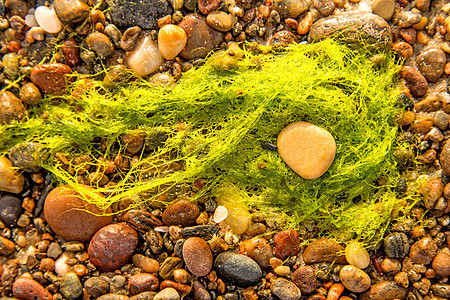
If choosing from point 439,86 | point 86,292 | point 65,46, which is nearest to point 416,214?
point 439,86

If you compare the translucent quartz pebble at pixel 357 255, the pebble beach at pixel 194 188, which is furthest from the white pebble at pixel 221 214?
the translucent quartz pebble at pixel 357 255

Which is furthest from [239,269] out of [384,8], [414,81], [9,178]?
[384,8]

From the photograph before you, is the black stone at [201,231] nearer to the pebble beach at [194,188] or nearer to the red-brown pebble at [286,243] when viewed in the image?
the pebble beach at [194,188]

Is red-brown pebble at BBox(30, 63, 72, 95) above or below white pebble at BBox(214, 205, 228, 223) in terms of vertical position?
above

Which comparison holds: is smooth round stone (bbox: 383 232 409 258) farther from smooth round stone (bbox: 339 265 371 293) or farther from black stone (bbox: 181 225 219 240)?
black stone (bbox: 181 225 219 240)

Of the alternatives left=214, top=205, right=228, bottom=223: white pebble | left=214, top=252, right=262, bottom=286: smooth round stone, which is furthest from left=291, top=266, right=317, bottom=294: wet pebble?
left=214, top=205, right=228, bottom=223: white pebble

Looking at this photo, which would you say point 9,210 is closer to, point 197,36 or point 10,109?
point 10,109
